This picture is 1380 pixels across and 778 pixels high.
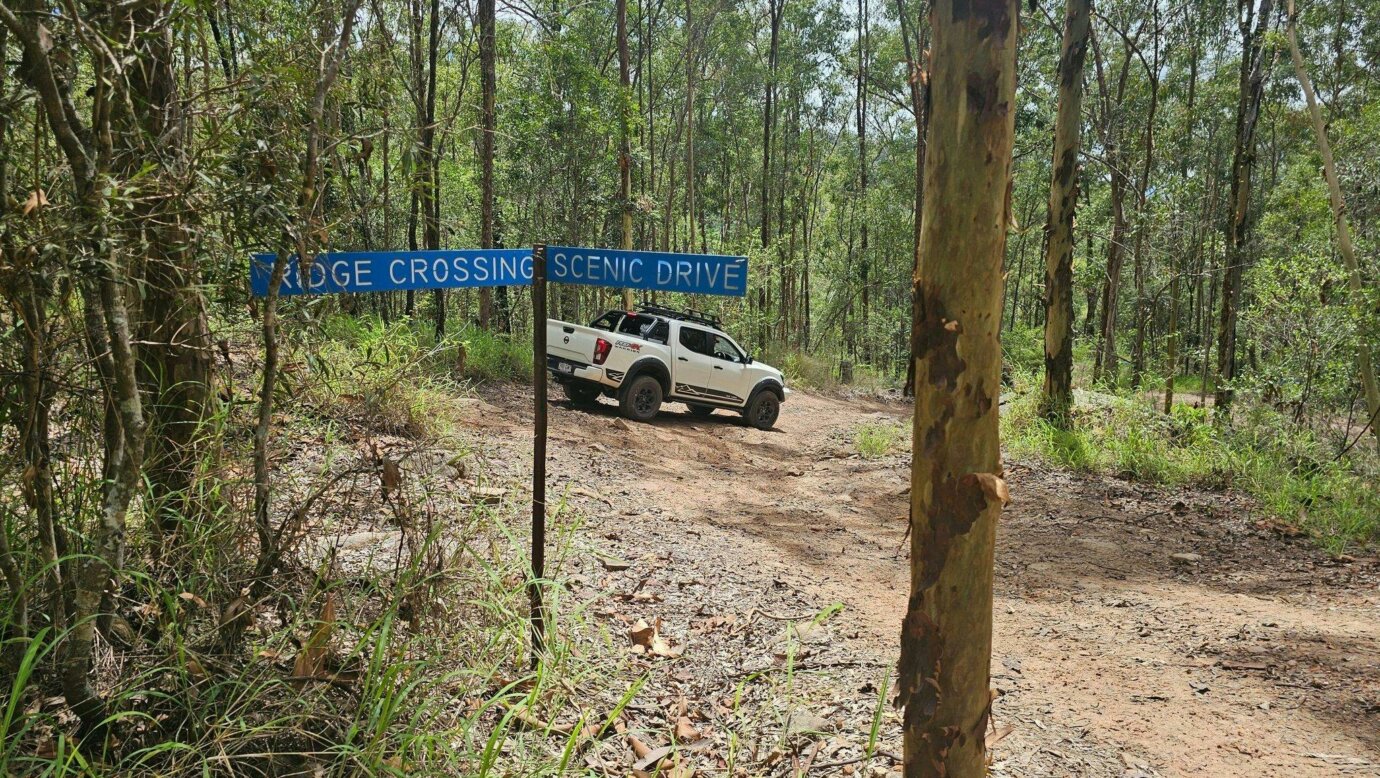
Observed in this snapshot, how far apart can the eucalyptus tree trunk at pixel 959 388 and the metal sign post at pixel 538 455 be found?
1753mm

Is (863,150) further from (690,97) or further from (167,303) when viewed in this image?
(167,303)

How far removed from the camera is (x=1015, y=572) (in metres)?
5.85

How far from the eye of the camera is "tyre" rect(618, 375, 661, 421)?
11102mm

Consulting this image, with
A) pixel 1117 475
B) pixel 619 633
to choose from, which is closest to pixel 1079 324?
pixel 1117 475

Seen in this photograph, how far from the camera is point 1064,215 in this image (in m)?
9.92

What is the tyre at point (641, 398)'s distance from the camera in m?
11.1

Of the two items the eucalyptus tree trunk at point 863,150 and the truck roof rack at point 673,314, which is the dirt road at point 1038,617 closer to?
the truck roof rack at point 673,314

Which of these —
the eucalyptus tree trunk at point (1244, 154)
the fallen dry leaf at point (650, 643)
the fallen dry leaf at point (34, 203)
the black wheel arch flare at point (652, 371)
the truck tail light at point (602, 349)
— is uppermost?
the eucalyptus tree trunk at point (1244, 154)

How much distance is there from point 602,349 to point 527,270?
7.15 m

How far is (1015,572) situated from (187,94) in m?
5.96

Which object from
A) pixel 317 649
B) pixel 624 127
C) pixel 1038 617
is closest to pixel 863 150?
pixel 624 127

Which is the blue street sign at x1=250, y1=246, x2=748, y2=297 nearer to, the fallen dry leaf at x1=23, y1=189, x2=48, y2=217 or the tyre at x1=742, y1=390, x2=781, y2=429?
the fallen dry leaf at x1=23, y1=189, x2=48, y2=217

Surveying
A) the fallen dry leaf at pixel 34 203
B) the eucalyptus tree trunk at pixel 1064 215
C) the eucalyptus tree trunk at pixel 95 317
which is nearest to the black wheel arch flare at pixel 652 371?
the eucalyptus tree trunk at pixel 1064 215

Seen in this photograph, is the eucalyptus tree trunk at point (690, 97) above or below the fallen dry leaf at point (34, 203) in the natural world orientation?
above
